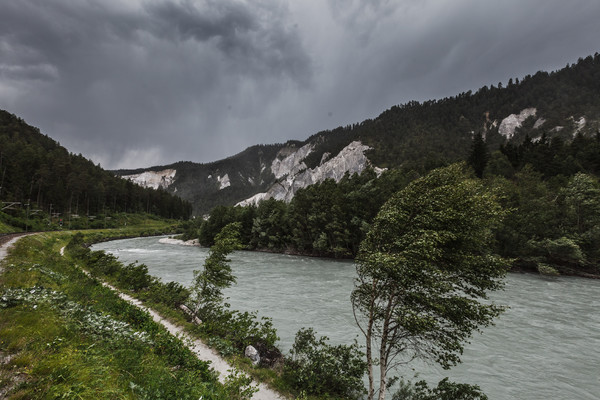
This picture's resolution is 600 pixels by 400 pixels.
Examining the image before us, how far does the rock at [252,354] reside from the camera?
11228mm

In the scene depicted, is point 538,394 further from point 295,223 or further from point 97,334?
point 295,223

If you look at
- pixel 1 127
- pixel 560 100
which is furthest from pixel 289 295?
pixel 560 100

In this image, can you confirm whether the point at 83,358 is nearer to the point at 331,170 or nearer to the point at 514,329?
the point at 514,329

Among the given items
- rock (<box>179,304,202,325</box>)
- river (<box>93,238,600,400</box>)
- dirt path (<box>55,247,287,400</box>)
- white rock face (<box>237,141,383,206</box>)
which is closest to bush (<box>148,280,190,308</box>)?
rock (<box>179,304,202,325</box>)

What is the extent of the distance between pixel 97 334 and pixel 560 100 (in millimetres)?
229787

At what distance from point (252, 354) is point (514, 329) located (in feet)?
60.6

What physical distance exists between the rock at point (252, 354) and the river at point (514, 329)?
2.79 metres

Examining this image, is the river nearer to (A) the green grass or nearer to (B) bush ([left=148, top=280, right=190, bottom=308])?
(B) bush ([left=148, top=280, right=190, bottom=308])

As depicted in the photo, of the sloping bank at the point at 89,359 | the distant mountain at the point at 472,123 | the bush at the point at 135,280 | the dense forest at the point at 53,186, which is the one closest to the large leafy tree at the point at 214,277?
the sloping bank at the point at 89,359

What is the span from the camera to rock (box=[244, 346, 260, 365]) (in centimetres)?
1123

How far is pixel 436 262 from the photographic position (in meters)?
8.67

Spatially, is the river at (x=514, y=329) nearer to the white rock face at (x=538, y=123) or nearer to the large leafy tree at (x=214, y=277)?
the large leafy tree at (x=214, y=277)

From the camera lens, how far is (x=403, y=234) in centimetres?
895

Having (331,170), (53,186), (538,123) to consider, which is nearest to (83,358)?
(53,186)
